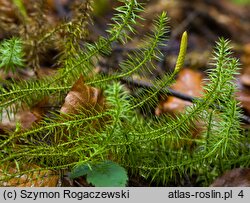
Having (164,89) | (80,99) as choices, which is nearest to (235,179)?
(164,89)

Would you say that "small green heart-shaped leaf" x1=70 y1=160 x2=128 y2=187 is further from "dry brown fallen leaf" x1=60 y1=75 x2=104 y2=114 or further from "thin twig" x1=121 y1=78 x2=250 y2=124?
"thin twig" x1=121 y1=78 x2=250 y2=124

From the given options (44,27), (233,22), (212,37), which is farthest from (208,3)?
(44,27)

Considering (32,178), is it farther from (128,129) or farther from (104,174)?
(128,129)

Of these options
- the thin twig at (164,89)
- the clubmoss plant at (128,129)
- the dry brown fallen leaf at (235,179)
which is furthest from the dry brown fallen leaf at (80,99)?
the dry brown fallen leaf at (235,179)

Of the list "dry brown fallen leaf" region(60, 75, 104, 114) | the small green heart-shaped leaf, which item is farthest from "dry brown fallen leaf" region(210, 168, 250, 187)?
"dry brown fallen leaf" region(60, 75, 104, 114)
